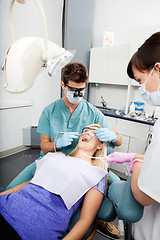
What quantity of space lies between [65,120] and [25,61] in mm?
953

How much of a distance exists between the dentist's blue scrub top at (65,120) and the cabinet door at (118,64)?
1245mm

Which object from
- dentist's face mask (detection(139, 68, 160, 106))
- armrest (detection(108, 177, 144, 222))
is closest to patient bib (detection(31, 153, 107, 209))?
armrest (detection(108, 177, 144, 222))

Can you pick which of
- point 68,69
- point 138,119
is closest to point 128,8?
point 138,119

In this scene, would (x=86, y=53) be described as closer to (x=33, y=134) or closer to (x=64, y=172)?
(x=33, y=134)

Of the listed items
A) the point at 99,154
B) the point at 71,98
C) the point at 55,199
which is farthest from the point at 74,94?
the point at 55,199

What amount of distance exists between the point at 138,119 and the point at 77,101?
3.71 ft

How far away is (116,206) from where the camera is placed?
0.91 m

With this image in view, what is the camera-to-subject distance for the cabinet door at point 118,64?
2451 millimetres

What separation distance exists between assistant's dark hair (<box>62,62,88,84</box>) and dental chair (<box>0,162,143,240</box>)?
753 mm

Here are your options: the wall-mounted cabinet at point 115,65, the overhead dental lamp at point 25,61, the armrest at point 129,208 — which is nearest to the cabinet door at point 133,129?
the wall-mounted cabinet at point 115,65

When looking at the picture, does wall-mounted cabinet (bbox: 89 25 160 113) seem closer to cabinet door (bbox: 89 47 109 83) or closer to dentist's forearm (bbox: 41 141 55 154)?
cabinet door (bbox: 89 47 109 83)

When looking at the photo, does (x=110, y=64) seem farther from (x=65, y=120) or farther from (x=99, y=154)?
(x=99, y=154)

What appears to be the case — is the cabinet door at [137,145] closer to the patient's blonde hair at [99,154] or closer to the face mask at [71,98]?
the patient's blonde hair at [99,154]

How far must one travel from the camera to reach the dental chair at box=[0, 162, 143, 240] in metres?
0.69
